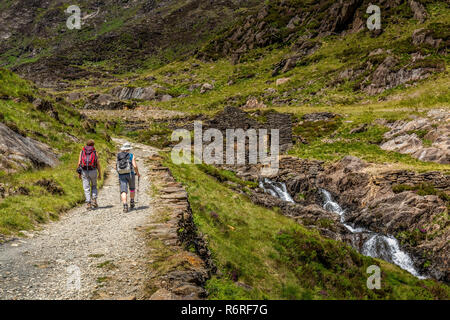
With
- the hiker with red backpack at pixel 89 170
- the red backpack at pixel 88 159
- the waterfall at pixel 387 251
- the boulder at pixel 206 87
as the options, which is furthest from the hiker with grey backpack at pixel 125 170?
the boulder at pixel 206 87

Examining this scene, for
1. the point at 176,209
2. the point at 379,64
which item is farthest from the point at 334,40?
the point at 176,209

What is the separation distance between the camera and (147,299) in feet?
19.4

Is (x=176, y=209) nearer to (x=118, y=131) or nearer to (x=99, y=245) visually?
(x=99, y=245)

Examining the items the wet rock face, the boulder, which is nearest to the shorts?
the wet rock face

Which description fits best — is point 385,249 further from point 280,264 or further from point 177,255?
point 177,255

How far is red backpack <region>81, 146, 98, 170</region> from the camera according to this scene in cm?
1245

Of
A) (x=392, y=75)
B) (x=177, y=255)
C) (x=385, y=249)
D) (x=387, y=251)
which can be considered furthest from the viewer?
(x=392, y=75)

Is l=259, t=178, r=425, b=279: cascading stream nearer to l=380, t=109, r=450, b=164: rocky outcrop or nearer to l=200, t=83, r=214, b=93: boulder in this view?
l=380, t=109, r=450, b=164: rocky outcrop

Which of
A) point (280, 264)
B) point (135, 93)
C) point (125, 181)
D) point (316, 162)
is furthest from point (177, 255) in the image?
point (135, 93)

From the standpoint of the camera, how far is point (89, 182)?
12828 mm

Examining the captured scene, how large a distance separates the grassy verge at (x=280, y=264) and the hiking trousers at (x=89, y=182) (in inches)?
185

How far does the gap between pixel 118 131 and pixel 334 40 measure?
72.6 m

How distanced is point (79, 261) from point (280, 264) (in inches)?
324

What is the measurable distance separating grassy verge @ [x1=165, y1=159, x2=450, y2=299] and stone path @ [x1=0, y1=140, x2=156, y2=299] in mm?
2363
